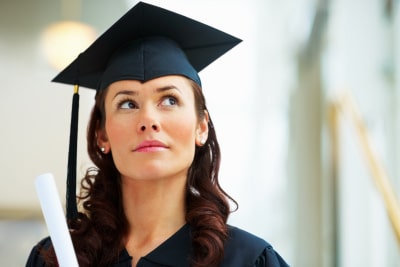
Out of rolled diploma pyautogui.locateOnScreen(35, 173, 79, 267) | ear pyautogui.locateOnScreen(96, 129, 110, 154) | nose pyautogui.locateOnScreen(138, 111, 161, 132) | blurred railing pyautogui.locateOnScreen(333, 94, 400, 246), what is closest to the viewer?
rolled diploma pyautogui.locateOnScreen(35, 173, 79, 267)

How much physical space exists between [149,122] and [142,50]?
149mm

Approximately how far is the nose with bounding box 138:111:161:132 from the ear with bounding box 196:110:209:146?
11 centimetres

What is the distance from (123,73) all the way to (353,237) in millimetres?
1614

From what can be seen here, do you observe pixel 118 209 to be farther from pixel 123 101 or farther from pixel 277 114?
pixel 277 114

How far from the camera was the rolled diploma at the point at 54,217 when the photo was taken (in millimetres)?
894

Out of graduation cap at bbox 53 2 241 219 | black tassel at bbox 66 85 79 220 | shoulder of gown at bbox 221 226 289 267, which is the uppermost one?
graduation cap at bbox 53 2 241 219

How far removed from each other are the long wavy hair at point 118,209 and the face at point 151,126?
0.15 feet

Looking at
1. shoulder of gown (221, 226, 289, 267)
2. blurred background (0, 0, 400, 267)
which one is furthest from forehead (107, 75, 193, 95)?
blurred background (0, 0, 400, 267)

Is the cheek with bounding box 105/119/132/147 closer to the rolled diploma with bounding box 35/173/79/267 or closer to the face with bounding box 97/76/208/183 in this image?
the face with bounding box 97/76/208/183

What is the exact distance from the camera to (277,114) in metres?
1.84

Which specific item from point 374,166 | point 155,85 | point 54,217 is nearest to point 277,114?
point 374,166

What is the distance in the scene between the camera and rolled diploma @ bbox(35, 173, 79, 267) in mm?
894

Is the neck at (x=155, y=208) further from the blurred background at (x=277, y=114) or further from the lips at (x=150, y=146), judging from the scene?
the blurred background at (x=277, y=114)

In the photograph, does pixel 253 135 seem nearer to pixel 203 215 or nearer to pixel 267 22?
pixel 267 22
